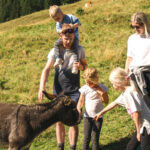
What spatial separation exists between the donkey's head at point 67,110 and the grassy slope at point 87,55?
1437mm

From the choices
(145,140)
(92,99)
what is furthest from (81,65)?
(145,140)

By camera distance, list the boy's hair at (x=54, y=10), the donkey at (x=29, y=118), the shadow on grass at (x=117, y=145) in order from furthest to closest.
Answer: the boy's hair at (x=54, y=10)
the shadow on grass at (x=117, y=145)
the donkey at (x=29, y=118)

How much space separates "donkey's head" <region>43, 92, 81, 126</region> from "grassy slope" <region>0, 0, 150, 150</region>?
144 cm

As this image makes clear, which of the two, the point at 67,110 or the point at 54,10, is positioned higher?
the point at 54,10

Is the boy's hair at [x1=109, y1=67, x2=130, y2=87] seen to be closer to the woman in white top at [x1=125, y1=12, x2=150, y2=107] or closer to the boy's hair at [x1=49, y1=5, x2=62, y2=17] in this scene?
the woman in white top at [x1=125, y1=12, x2=150, y2=107]

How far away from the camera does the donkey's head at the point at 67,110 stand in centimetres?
487

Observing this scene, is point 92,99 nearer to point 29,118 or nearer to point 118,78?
point 118,78

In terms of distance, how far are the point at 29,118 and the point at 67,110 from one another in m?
0.74

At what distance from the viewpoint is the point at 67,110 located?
495 cm

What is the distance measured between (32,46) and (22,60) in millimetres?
2007

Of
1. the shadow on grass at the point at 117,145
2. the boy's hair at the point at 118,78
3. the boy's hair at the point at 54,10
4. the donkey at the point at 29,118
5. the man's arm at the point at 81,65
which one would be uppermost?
the boy's hair at the point at 54,10

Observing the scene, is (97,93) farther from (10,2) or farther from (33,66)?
(10,2)

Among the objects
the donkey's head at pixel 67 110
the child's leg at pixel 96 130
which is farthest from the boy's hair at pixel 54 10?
the child's leg at pixel 96 130

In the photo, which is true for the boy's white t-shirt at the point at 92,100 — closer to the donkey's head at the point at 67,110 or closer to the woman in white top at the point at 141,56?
the donkey's head at the point at 67,110
